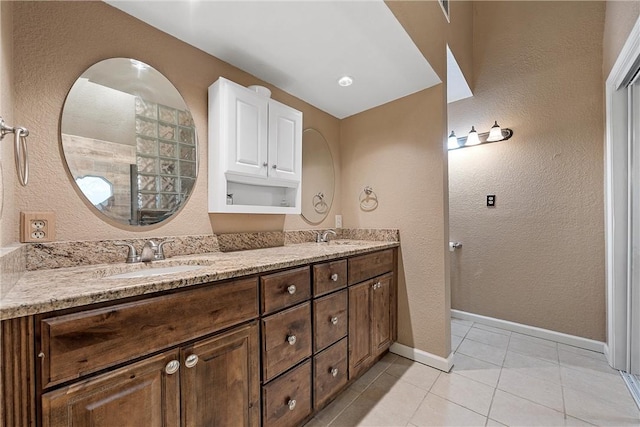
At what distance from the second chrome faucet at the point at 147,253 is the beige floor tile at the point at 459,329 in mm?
2524

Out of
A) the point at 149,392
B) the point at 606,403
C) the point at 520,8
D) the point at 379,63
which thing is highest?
the point at 520,8

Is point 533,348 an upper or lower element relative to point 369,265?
lower

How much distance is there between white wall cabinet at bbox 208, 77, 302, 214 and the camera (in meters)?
1.48

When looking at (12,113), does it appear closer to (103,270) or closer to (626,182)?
(103,270)

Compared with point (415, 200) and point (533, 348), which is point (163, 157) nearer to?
point (415, 200)

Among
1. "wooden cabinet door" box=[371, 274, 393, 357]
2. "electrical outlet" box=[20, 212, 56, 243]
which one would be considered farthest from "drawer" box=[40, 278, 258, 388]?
"wooden cabinet door" box=[371, 274, 393, 357]

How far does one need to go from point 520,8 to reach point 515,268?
2.45 m

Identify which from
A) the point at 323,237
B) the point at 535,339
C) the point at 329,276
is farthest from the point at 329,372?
the point at 535,339

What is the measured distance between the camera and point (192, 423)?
0.88 metres

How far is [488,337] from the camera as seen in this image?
235 cm

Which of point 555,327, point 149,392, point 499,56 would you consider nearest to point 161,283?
Answer: point 149,392

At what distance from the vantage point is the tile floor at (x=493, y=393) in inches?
54.9

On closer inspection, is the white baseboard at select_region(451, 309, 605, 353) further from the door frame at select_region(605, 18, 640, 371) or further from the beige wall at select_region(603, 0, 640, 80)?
the beige wall at select_region(603, 0, 640, 80)

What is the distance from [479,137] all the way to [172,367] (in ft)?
9.70
